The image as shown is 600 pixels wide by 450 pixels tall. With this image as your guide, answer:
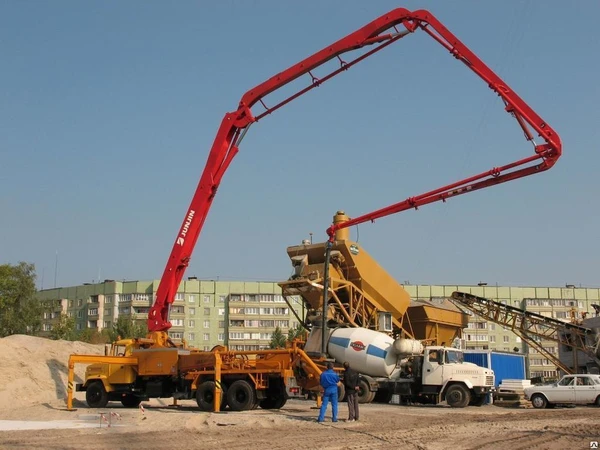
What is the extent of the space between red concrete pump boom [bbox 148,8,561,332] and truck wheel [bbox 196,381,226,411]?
350 centimetres

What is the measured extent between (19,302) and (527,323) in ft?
161

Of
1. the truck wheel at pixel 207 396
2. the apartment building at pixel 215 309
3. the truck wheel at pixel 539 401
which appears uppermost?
the apartment building at pixel 215 309

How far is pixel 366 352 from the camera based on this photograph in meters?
25.6

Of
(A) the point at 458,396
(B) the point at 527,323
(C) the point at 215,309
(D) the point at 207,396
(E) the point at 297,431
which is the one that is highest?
(C) the point at 215,309

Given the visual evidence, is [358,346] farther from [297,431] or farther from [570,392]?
[297,431]

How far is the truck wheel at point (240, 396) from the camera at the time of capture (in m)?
21.0

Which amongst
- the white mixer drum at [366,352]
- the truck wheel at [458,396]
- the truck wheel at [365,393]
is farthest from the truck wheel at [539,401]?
the truck wheel at [365,393]

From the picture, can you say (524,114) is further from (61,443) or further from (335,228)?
(61,443)

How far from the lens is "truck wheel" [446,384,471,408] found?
25.5 meters

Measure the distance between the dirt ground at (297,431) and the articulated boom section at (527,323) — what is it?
1977cm

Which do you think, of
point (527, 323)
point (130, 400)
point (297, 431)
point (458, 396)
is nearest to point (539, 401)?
point (458, 396)

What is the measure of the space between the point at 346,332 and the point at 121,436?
13.1 meters

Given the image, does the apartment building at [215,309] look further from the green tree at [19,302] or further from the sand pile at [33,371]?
the sand pile at [33,371]

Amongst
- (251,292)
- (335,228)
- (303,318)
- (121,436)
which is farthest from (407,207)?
(251,292)
